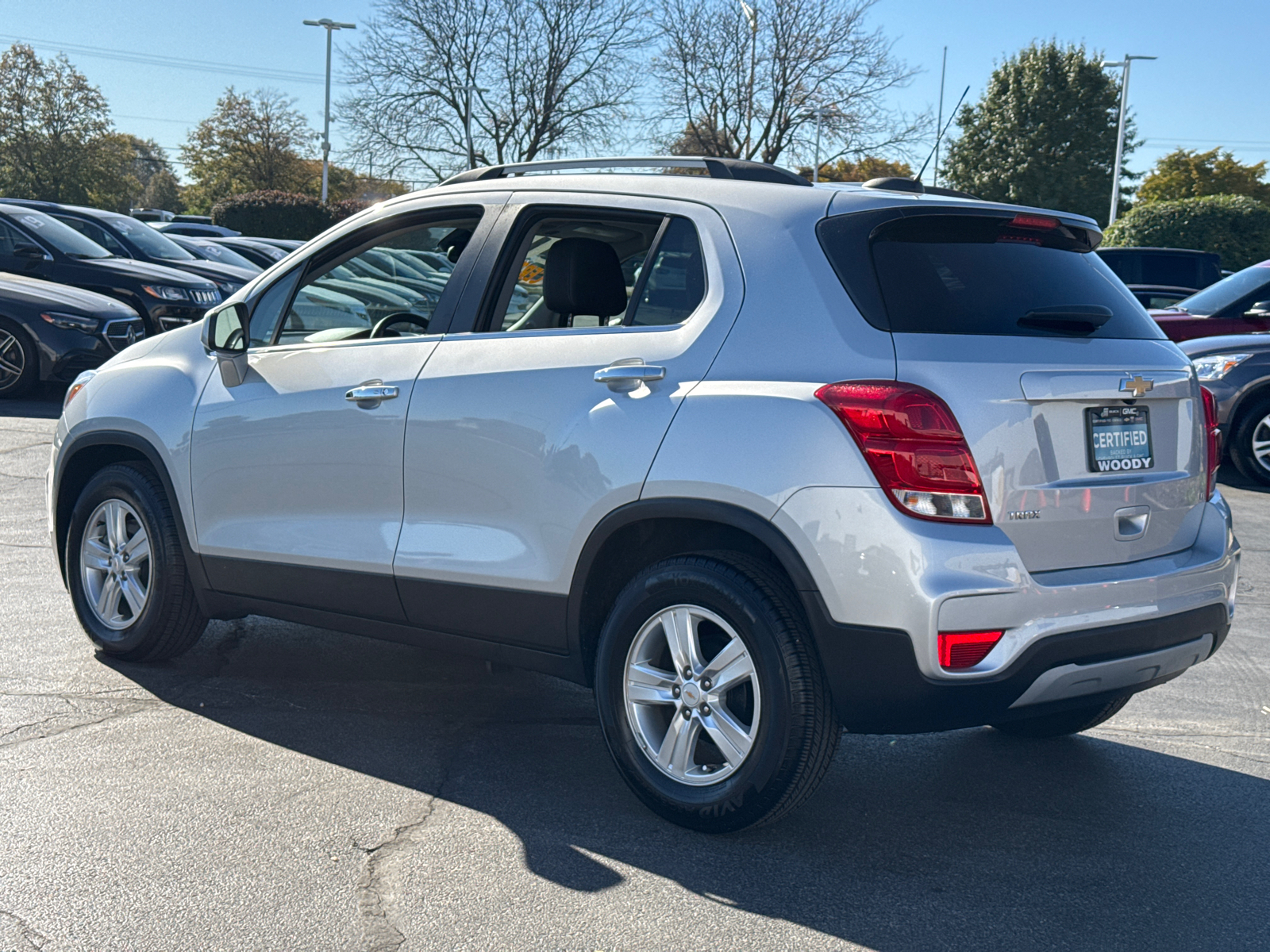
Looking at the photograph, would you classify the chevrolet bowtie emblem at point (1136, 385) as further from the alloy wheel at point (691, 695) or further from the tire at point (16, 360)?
the tire at point (16, 360)

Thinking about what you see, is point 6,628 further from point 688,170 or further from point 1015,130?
point 1015,130

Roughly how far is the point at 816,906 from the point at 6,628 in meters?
3.87

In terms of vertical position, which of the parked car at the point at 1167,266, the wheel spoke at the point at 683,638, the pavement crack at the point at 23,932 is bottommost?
the pavement crack at the point at 23,932

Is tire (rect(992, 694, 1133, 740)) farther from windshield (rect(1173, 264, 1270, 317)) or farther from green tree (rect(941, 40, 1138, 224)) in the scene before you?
green tree (rect(941, 40, 1138, 224))

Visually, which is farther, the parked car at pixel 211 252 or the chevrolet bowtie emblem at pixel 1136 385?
the parked car at pixel 211 252

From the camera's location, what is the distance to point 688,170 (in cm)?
413

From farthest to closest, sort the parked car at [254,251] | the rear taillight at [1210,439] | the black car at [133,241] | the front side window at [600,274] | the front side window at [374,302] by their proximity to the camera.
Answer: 1. the parked car at [254,251]
2. the black car at [133,241]
3. the front side window at [374,302]
4. the rear taillight at [1210,439]
5. the front side window at [600,274]

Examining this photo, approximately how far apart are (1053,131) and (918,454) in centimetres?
5682

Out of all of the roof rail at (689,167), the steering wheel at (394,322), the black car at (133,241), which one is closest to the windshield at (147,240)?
the black car at (133,241)

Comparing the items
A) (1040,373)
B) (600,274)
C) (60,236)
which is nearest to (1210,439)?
(1040,373)

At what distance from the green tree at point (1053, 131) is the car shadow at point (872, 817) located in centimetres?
5368

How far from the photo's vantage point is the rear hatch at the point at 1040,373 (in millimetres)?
3312

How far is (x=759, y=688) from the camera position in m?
3.48

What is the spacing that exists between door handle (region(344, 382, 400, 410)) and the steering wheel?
1.01ft
